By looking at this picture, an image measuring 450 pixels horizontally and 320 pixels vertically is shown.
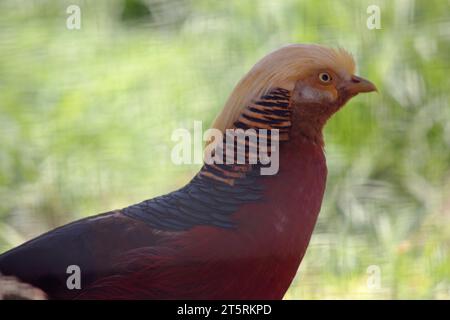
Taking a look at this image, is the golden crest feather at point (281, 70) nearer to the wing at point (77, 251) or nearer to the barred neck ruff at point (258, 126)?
the barred neck ruff at point (258, 126)

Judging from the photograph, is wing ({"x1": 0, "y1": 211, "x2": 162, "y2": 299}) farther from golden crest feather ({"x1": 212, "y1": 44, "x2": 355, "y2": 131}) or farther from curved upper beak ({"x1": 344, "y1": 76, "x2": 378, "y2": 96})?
curved upper beak ({"x1": 344, "y1": 76, "x2": 378, "y2": 96})

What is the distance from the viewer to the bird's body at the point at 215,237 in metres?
2.13

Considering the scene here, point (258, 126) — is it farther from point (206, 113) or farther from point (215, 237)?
point (215, 237)

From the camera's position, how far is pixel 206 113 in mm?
2229

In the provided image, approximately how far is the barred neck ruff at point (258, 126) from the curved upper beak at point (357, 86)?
16cm

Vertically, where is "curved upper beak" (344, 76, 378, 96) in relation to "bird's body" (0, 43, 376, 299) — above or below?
above

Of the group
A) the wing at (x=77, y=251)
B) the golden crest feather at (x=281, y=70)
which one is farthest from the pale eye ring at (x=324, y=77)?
the wing at (x=77, y=251)

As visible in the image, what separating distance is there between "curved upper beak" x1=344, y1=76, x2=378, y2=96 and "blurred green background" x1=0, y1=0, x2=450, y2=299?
26 mm

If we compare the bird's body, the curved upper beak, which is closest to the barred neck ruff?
the bird's body

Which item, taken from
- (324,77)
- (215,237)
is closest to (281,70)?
(324,77)

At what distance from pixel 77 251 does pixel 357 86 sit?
790 millimetres

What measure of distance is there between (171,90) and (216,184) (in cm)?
28

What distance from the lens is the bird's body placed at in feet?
6.99

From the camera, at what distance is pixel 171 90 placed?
2.26m
